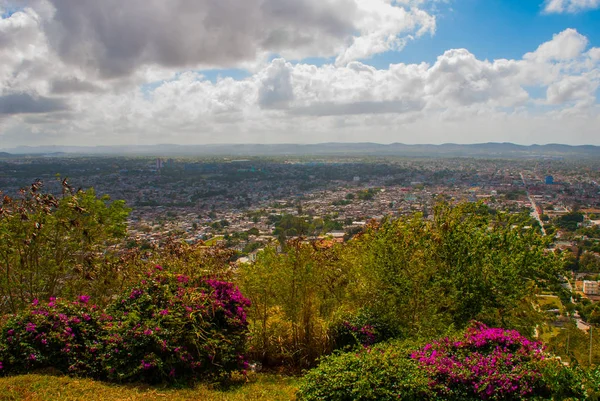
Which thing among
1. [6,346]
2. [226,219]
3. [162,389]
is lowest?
[226,219]

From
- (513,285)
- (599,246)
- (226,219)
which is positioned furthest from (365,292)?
(226,219)

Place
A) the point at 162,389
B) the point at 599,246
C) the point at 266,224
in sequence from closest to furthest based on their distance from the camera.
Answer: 1. the point at 162,389
2. the point at 599,246
3. the point at 266,224

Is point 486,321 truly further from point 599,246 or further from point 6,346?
point 599,246

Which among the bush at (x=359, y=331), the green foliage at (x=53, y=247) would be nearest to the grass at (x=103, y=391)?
the bush at (x=359, y=331)

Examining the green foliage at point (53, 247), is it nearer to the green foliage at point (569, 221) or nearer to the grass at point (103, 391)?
the grass at point (103, 391)

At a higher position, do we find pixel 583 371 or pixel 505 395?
pixel 583 371

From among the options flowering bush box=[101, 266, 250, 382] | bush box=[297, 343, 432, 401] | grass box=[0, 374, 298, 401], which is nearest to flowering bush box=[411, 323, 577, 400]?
bush box=[297, 343, 432, 401]

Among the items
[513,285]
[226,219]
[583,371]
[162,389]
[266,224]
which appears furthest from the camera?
[226,219]
